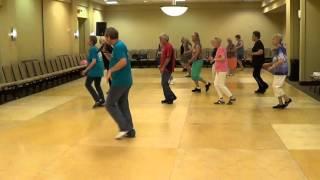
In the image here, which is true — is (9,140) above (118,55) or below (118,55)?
below

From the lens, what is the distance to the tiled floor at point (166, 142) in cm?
583

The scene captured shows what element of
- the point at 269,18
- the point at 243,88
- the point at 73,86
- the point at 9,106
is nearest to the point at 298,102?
the point at 243,88

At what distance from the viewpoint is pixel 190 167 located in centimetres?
600

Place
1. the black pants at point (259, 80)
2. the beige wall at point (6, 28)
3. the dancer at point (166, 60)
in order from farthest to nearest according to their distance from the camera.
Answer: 1. the beige wall at point (6, 28)
2. the black pants at point (259, 80)
3. the dancer at point (166, 60)

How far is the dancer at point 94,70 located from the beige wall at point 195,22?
17.5 meters

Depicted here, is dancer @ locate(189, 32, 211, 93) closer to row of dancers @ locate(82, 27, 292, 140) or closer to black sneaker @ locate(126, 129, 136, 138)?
row of dancers @ locate(82, 27, 292, 140)

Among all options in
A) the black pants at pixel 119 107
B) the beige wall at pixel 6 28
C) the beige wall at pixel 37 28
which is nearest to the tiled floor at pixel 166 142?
the black pants at pixel 119 107

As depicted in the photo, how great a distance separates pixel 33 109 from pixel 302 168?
23.4ft

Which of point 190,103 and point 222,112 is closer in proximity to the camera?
point 222,112

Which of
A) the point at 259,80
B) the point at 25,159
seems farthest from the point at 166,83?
the point at 25,159

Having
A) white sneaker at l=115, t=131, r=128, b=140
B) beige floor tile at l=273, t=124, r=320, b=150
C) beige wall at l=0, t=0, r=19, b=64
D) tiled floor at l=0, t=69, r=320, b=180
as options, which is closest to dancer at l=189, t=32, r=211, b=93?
tiled floor at l=0, t=69, r=320, b=180

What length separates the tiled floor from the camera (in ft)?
19.1

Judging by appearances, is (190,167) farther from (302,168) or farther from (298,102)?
(298,102)

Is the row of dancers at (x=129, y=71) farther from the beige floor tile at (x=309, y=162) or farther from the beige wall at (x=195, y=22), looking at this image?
the beige wall at (x=195, y=22)
